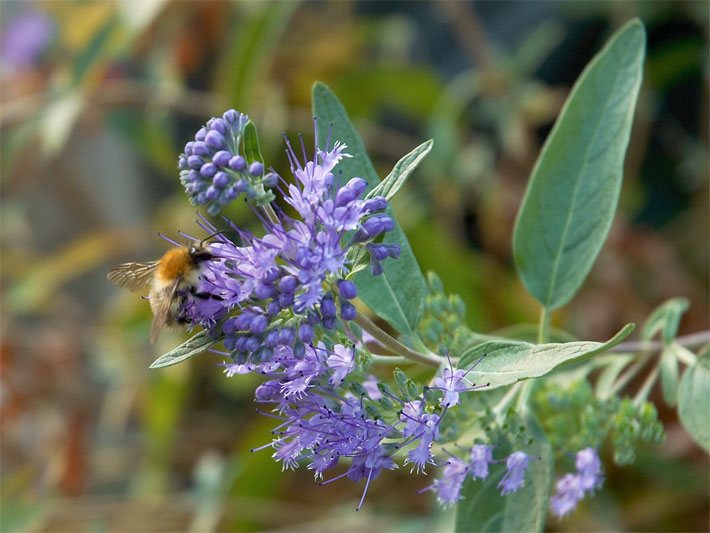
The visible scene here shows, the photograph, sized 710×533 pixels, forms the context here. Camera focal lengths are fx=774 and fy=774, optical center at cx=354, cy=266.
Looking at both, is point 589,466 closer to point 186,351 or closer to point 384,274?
point 384,274

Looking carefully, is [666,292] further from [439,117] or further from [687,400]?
[687,400]

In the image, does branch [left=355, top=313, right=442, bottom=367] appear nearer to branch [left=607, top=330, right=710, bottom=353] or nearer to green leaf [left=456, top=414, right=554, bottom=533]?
green leaf [left=456, top=414, right=554, bottom=533]

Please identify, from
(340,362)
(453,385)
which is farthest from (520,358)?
(340,362)

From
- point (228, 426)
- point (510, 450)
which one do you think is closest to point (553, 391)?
point (510, 450)

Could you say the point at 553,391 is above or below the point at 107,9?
below

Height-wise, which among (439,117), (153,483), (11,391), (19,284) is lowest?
(153,483)

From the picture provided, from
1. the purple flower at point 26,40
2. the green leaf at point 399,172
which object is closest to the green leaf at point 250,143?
the green leaf at point 399,172
